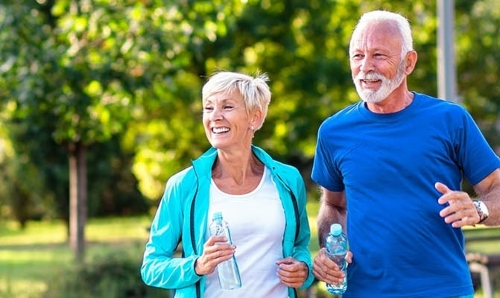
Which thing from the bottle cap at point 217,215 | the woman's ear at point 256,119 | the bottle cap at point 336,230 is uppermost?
the woman's ear at point 256,119

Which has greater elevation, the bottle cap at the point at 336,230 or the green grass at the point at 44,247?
the bottle cap at the point at 336,230

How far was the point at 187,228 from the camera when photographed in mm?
4332

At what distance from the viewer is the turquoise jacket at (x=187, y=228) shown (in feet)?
14.1

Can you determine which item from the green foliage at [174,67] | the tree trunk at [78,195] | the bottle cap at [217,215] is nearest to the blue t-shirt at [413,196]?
the bottle cap at [217,215]

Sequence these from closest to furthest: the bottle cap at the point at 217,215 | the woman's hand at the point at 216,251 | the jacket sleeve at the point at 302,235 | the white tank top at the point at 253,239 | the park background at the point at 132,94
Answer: the woman's hand at the point at 216,251 < the bottle cap at the point at 217,215 < the white tank top at the point at 253,239 < the jacket sleeve at the point at 302,235 < the park background at the point at 132,94

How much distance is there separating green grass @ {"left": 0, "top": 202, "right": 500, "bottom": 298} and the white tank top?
6.22m

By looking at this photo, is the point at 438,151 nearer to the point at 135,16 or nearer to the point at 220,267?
the point at 220,267

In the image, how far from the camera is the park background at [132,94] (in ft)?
33.8

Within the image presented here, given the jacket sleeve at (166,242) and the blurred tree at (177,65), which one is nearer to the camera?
the jacket sleeve at (166,242)

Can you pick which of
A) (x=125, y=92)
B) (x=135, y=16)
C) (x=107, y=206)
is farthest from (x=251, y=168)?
(x=107, y=206)

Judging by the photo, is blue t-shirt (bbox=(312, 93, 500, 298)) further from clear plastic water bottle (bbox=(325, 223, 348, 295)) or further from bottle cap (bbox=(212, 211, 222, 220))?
bottle cap (bbox=(212, 211, 222, 220))

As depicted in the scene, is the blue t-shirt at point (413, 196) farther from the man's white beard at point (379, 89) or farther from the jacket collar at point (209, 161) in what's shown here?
the jacket collar at point (209, 161)

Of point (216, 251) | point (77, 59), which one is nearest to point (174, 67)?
point (77, 59)

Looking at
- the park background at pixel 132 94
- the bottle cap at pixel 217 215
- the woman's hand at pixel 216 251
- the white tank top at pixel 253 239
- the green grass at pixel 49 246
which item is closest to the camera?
the woman's hand at pixel 216 251
